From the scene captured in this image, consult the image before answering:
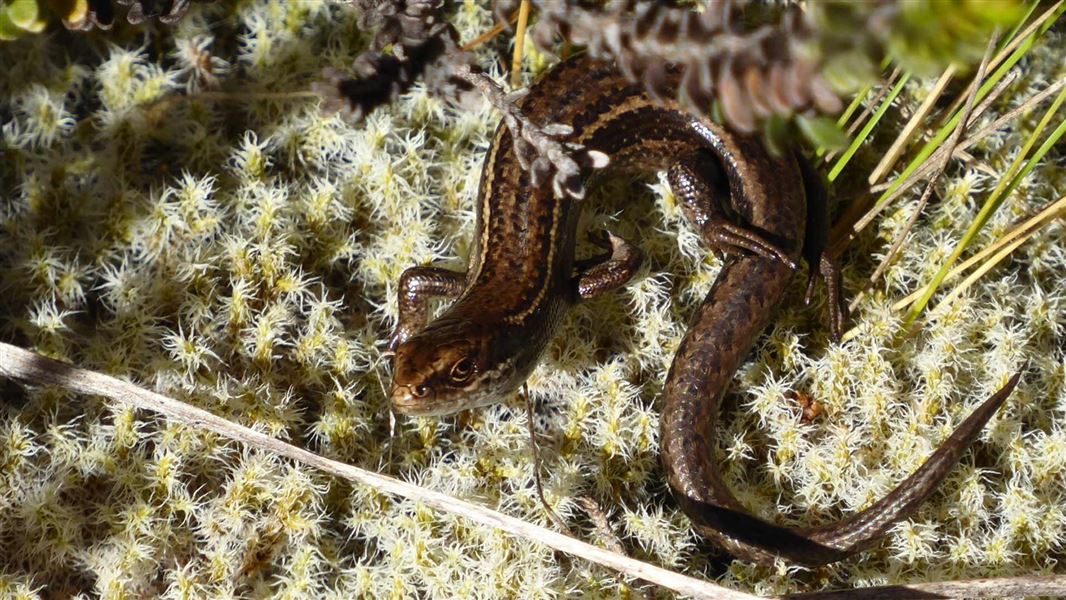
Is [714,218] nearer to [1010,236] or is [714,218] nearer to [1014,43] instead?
[1010,236]

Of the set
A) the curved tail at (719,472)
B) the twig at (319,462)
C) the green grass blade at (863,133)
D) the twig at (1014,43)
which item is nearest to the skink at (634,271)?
the curved tail at (719,472)

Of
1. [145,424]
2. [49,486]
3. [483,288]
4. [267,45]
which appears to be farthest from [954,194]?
[49,486]

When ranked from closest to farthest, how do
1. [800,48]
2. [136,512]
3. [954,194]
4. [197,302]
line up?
[800,48]
[136,512]
[197,302]
[954,194]

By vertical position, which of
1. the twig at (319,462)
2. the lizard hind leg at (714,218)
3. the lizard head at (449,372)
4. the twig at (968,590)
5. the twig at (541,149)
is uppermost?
the twig at (541,149)

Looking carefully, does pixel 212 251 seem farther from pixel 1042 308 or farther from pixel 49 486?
pixel 1042 308

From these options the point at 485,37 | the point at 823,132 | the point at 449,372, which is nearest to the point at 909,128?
the point at 485,37

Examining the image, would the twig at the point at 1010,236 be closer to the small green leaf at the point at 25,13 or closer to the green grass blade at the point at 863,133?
the green grass blade at the point at 863,133
